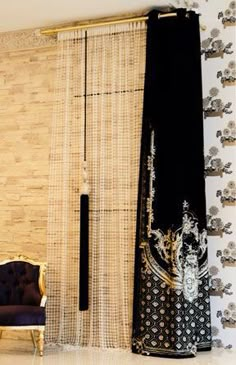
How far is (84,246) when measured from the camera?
506 centimetres

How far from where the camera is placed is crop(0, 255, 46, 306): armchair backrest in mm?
5047

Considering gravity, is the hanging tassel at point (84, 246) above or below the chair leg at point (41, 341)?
above

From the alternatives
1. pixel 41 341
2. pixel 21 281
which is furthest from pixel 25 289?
pixel 41 341

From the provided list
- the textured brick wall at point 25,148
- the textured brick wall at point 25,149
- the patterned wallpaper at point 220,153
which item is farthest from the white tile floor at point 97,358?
the textured brick wall at point 25,149

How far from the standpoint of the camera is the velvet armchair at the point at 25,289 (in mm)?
4730

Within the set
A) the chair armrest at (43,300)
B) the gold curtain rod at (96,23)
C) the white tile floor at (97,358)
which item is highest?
the gold curtain rod at (96,23)

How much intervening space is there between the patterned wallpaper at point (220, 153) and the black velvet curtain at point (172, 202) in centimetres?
19

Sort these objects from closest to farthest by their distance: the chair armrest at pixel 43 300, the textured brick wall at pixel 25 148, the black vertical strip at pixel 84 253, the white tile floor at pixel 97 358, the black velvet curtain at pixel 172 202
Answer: the white tile floor at pixel 97 358 → the black velvet curtain at pixel 172 202 → the chair armrest at pixel 43 300 → the black vertical strip at pixel 84 253 → the textured brick wall at pixel 25 148

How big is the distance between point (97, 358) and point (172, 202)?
1530 mm

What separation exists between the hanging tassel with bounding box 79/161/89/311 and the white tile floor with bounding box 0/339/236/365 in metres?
0.45

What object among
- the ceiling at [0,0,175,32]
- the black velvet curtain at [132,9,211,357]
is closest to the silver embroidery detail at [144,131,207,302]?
the black velvet curtain at [132,9,211,357]

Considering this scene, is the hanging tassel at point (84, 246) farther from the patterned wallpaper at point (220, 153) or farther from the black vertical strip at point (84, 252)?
the patterned wallpaper at point (220, 153)

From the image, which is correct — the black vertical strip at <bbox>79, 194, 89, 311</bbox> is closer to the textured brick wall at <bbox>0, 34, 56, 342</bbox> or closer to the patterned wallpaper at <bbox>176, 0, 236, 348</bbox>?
the textured brick wall at <bbox>0, 34, 56, 342</bbox>

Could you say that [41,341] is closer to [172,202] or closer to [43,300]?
[43,300]
